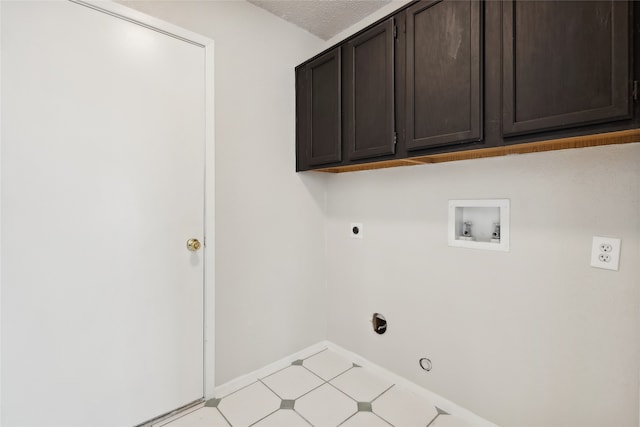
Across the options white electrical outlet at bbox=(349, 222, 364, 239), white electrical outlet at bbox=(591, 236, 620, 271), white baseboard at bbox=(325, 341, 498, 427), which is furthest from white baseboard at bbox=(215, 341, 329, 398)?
white electrical outlet at bbox=(591, 236, 620, 271)

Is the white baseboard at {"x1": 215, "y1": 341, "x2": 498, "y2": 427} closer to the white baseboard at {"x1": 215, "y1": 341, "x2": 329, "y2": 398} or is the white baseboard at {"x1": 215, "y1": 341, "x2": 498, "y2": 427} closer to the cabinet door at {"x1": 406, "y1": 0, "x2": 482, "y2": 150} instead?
the white baseboard at {"x1": 215, "y1": 341, "x2": 329, "y2": 398}

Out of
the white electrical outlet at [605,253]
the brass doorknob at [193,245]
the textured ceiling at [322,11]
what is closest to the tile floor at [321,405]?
the brass doorknob at [193,245]

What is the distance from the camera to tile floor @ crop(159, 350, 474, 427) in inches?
62.1

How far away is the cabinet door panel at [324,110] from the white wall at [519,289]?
1.21ft

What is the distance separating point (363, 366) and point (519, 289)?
3.93 feet

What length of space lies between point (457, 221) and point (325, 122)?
1015 millimetres

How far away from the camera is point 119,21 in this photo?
4.72 feet

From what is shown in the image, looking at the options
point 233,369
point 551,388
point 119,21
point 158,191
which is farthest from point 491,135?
point 233,369

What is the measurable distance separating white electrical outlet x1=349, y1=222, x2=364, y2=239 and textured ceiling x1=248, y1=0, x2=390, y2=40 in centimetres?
144

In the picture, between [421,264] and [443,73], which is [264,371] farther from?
[443,73]

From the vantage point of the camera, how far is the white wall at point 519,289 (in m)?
1.16

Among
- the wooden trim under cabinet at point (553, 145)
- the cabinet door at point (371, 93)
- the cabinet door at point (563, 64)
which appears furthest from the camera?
the cabinet door at point (371, 93)

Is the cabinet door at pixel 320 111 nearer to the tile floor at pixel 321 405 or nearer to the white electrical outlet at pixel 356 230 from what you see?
the white electrical outlet at pixel 356 230

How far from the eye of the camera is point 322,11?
6.50 feet
